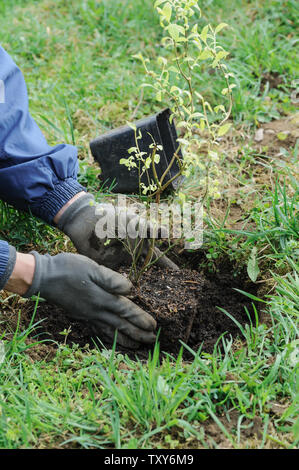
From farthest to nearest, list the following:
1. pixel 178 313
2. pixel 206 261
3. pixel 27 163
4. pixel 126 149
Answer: pixel 126 149, pixel 206 261, pixel 27 163, pixel 178 313

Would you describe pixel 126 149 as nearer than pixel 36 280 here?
No

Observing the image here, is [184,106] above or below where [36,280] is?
above

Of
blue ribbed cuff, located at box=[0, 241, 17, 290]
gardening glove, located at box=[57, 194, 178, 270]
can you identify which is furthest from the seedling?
blue ribbed cuff, located at box=[0, 241, 17, 290]

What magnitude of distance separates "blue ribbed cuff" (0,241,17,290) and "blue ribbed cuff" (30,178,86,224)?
1.37 feet

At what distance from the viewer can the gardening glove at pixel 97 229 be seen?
2.46 meters

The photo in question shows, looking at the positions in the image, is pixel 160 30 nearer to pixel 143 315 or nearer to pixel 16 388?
pixel 143 315

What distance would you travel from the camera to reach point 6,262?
2129mm

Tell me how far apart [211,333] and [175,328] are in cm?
17

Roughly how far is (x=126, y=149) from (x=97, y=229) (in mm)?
628

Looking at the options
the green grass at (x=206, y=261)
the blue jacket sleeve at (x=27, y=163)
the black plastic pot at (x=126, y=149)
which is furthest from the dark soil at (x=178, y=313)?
the black plastic pot at (x=126, y=149)

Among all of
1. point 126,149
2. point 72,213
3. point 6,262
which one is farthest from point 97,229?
point 126,149

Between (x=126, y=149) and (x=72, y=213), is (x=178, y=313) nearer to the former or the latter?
(x=72, y=213)

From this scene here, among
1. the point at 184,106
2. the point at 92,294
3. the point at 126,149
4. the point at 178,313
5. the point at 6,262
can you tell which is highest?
the point at 184,106

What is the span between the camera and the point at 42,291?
2188mm
